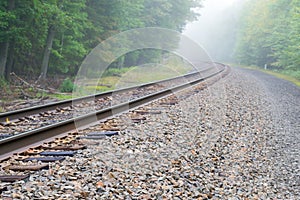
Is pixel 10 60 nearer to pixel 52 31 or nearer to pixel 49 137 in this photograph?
pixel 52 31

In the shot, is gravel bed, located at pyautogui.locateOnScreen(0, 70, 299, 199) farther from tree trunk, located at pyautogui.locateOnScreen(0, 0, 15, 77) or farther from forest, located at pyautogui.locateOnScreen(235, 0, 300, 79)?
forest, located at pyautogui.locateOnScreen(235, 0, 300, 79)

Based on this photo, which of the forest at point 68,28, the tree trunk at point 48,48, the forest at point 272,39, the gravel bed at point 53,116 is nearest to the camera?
the gravel bed at point 53,116

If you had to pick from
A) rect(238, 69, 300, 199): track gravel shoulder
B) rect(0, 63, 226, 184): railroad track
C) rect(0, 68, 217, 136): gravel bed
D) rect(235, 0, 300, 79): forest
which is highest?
rect(235, 0, 300, 79): forest

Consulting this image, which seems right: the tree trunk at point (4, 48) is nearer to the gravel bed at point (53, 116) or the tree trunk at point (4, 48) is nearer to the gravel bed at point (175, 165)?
the gravel bed at point (53, 116)

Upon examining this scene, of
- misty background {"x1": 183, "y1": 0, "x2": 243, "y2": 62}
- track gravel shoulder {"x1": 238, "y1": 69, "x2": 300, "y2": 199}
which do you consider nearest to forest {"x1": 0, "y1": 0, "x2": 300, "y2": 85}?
track gravel shoulder {"x1": 238, "y1": 69, "x2": 300, "y2": 199}

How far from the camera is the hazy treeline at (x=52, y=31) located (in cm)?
1328

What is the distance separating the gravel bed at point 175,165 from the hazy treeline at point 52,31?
25.0 ft

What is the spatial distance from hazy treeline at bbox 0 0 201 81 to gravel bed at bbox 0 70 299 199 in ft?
25.0

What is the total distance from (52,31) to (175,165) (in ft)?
40.9

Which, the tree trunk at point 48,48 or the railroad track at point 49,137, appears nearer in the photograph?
the railroad track at point 49,137

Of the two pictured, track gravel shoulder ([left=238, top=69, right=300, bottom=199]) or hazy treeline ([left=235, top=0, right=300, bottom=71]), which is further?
hazy treeline ([left=235, top=0, right=300, bottom=71])

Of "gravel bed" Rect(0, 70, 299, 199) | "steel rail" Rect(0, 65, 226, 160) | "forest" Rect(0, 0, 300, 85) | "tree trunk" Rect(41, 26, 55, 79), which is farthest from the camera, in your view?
"tree trunk" Rect(41, 26, 55, 79)

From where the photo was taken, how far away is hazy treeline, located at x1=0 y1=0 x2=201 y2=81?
13281 mm

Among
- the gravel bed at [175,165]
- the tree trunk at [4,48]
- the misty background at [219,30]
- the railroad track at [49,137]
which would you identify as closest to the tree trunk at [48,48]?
the tree trunk at [4,48]
